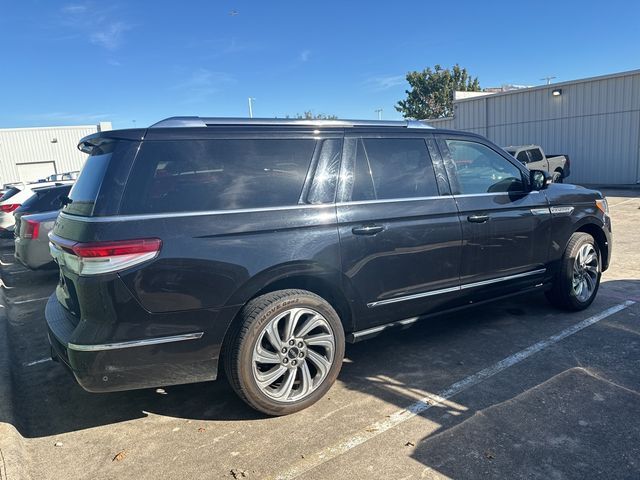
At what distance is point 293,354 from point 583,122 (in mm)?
19995

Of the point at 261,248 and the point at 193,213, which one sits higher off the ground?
the point at 193,213

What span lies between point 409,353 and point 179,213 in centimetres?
236

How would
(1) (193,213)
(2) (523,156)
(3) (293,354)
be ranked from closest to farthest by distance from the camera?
(1) (193,213)
(3) (293,354)
(2) (523,156)

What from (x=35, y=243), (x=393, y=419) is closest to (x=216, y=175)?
(x=393, y=419)

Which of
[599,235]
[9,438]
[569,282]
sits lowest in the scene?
[9,438]

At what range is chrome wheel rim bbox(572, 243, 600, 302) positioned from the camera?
4997 millimetres

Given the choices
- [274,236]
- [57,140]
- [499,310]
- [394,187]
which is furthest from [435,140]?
[57,140]

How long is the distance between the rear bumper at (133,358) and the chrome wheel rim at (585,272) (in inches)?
150

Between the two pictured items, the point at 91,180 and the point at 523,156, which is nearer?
Answer: the point at 91,180

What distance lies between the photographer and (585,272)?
5.09 metres

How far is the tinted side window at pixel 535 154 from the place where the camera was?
51.2ft

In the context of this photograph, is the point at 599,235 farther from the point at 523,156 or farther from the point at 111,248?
the point at 523,156

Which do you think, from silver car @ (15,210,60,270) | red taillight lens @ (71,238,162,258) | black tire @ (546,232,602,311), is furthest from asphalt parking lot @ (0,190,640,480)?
silver car @ (15,210,60,270)

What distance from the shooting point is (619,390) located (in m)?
3.39
